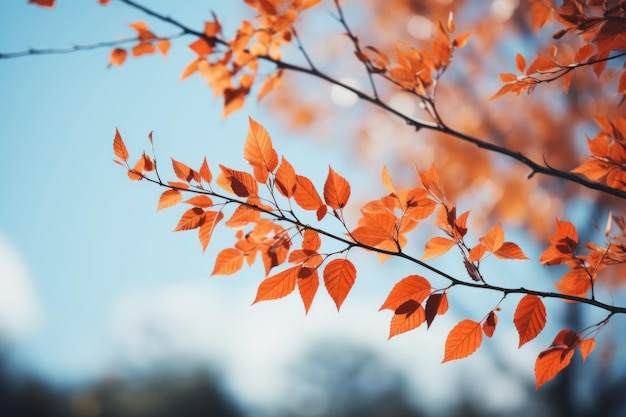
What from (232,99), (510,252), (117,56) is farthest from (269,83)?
(510,252)

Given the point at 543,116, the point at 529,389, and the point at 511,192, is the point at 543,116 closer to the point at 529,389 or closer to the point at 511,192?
the point at 511,192

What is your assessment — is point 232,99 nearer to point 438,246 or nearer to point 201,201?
point 201,201

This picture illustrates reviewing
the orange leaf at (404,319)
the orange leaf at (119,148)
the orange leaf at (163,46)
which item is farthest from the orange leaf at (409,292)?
the orange leaf at (163,46)

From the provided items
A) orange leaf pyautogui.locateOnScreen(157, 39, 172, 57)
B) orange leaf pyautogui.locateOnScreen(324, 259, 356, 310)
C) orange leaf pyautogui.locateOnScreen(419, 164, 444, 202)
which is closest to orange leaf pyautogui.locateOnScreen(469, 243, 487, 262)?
orange leaf pyautogui.locateOnScreen(419, 164, 444, 202)

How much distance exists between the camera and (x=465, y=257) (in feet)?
2.12

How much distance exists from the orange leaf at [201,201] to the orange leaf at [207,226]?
0.02 meters

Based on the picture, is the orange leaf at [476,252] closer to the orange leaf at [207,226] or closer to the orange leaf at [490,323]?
the orange leaf at [490,323]

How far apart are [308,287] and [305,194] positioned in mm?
161

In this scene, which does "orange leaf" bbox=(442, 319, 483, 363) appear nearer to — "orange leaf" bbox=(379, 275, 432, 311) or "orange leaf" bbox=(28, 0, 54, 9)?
"orange leaf" bbox=(379, 275, 432, 311)

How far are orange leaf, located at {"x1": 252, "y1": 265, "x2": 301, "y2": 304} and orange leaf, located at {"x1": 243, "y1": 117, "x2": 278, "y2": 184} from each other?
0.16 metres

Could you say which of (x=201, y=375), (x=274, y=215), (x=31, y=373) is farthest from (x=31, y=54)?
(x=31, y=373)

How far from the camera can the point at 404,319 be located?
0.65m

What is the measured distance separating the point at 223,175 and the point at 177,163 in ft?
0.29

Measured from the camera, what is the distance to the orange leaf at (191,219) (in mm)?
692
